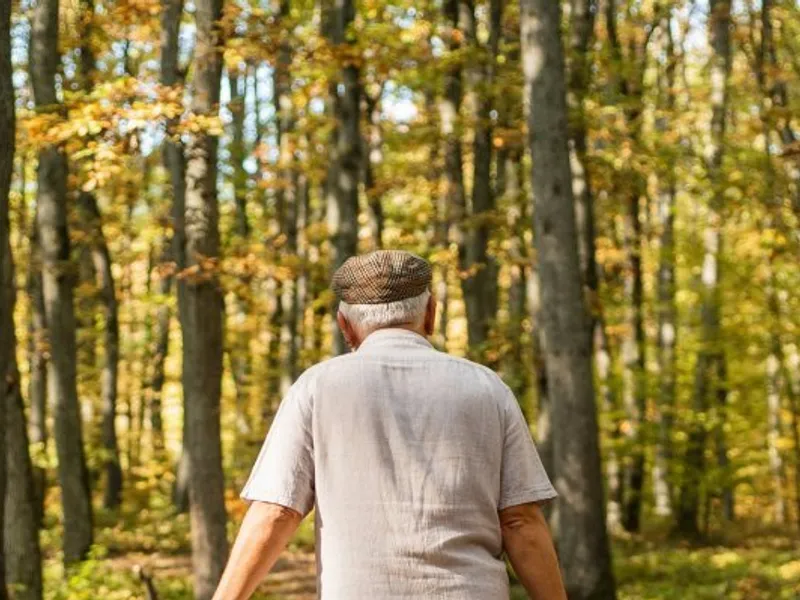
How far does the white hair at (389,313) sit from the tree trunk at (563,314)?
9853mm

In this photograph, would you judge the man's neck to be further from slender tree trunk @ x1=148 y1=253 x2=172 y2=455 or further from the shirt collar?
slender tree trunk @ x1=148 y1=253 x2=172 y2=455

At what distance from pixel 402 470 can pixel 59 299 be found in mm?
15183

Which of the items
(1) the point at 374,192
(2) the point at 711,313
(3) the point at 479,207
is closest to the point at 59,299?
(3) the point at 479,207

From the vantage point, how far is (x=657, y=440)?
2239cm

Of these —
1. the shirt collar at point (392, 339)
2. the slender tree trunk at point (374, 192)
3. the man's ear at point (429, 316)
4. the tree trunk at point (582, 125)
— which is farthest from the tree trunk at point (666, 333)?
the shirt collar at point (392, 339)

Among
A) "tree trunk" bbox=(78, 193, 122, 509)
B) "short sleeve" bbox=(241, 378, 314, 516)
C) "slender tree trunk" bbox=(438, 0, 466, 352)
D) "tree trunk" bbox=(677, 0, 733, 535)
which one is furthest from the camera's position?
"tree trunk" bbox=(78, 193, 122, 509)

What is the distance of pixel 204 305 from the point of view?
12.8m

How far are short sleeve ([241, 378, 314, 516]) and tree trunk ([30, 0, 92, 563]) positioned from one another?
12.3 metres

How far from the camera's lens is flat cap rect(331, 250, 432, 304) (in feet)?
10.8

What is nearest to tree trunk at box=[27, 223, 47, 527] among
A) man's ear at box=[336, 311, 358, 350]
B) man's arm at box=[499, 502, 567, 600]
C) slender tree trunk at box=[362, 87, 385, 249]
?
slender tree trunk at box=[362, 87, 385, 249]

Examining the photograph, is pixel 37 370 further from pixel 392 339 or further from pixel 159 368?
pixel 392 339

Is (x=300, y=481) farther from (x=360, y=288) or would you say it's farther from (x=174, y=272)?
(x=174, y=272)

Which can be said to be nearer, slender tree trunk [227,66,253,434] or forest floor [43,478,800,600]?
forest floor [43,478,800,600]

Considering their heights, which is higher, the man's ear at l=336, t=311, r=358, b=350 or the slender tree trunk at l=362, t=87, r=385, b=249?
the slender tree trunk at l=362, t=87, r=385, b=249
